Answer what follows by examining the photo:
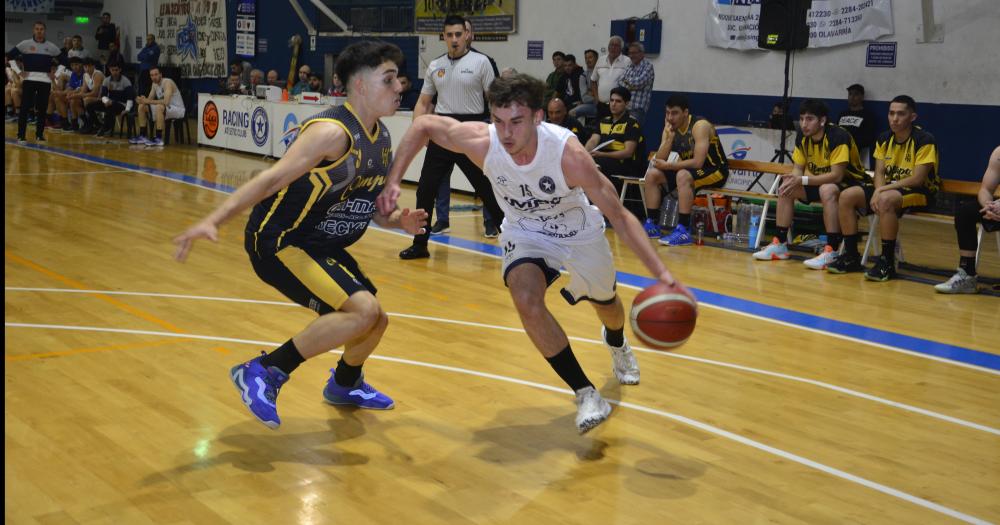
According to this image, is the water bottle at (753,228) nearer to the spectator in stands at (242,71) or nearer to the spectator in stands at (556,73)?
the spectator in stands at (556,73)

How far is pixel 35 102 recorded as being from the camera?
59.2ft

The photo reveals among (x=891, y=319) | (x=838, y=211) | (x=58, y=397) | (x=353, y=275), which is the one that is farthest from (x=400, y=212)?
(x=838, y=211)

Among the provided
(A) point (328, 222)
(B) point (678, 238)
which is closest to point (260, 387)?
(A) point (328, 222)

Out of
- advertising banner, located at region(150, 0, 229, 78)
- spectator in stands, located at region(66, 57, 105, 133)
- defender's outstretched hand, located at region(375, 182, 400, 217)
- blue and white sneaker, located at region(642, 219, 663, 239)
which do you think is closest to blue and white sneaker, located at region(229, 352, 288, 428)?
defender's outstretched hand, located at region(375, 182, 400, 217)

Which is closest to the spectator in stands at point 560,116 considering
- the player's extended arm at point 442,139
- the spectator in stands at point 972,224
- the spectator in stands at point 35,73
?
the spectator in stands at point 972,224

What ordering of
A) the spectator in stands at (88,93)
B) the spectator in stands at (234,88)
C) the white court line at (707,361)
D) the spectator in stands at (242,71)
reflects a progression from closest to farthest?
the white court line at (707,361) → the spectator in stands at (234,88) → the spectator in stands at (88,93) → the spectator in stands at (242,71)

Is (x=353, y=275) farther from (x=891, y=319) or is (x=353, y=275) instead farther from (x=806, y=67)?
(x=806, y=67)

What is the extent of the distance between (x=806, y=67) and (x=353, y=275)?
1040cm

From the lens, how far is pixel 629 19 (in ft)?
48.6

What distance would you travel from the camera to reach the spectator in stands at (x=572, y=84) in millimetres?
14867

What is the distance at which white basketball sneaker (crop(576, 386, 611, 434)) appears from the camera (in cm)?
418

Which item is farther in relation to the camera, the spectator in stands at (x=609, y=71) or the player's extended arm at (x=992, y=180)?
the spectator in stands at (x=609, y=71)

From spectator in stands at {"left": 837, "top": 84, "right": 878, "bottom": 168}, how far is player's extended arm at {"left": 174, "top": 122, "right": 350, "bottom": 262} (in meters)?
9.74

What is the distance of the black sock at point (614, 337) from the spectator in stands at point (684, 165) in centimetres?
471
